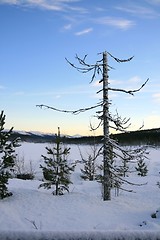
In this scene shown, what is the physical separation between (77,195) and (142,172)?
2443cm

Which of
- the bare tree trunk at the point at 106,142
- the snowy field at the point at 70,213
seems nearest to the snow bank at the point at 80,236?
the snowy field at the point at 70,213

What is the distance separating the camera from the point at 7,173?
16656 mm

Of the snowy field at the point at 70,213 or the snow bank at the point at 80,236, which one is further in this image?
the snowy field at the point at 70,213

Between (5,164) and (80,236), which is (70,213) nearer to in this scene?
(5,164)

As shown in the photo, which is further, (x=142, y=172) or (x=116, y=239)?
(x=142, y=172)

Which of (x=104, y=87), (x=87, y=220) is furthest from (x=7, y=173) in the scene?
(x=104, y=87)

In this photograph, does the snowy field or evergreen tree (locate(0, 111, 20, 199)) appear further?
evergreen tree (locate(0, 111, 20, 199))

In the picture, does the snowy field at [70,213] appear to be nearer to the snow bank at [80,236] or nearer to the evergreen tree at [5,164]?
the evergreen tree at [5,164]

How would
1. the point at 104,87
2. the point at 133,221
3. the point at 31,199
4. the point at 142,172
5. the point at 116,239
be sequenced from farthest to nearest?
the point at 142,172 < the point at 104,87 < the point at 31,199 < the point at 133,221 < the point at 116,239

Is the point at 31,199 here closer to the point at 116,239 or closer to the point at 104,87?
the point at 104,87

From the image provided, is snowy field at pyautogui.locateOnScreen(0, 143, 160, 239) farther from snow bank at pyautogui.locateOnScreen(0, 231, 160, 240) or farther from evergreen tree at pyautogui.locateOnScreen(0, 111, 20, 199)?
snow bank at pyautogui.locateOnScreen(0, 231, 160, 240)

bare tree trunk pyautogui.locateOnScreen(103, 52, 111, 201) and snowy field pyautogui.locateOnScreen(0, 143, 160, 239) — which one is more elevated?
bare tree trunk pyautogui.locateOnScreen(103, 52, 111, 201)

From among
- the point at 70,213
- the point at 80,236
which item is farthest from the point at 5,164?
the point at 80,236

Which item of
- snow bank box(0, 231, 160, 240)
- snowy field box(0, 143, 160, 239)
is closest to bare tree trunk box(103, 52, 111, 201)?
snowy field box(0, 143, 160, 239)
